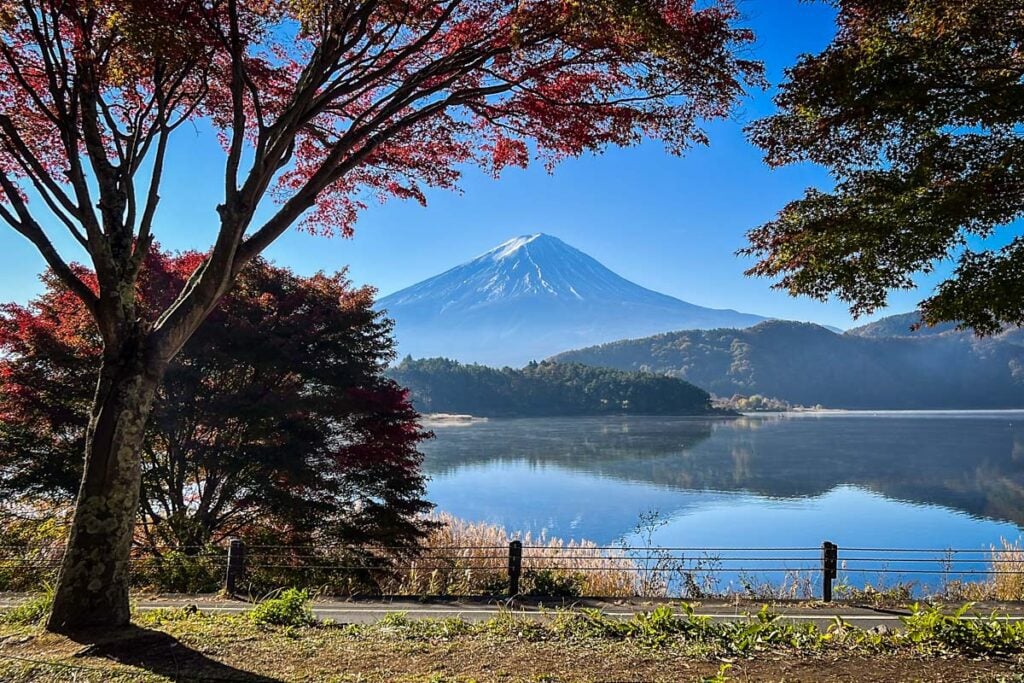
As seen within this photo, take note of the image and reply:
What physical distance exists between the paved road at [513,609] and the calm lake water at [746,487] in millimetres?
10001

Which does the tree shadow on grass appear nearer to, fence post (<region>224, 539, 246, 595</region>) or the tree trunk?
the tree trunk

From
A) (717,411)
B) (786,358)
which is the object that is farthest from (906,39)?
(786,358)

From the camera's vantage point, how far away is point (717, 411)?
79.3 metres

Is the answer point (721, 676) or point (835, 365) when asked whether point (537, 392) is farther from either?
point (835, 365)

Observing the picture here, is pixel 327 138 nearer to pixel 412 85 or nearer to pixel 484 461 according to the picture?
pixel 412 85

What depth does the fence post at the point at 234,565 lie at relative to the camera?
7.37 metres

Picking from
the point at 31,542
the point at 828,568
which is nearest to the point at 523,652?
the point at 828,568

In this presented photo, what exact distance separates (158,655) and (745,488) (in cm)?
2542

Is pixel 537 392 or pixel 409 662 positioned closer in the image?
pixel 409 662

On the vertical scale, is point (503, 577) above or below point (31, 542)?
below

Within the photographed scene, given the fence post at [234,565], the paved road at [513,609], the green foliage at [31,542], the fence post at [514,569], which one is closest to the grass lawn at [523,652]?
the paved road at [513,609]

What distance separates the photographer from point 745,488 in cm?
2616

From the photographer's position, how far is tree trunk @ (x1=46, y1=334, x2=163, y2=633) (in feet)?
14.4

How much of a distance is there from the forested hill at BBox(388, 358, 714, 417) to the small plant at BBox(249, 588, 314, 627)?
221ft
